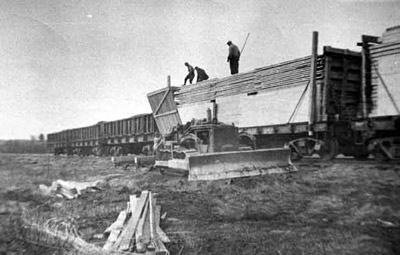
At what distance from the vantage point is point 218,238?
3.05m

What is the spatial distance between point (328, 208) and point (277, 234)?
3.68 ft

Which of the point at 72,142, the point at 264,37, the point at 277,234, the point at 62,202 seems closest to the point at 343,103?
the point at 264,37

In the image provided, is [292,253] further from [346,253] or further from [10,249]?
[10,249]

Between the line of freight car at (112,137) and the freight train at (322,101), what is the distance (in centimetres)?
379

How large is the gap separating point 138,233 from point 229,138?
4.35 metres

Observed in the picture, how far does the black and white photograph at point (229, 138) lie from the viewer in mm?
3174

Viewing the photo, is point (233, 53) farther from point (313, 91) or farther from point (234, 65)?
point (313, 91)

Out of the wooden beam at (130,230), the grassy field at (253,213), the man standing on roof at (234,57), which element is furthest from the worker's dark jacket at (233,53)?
the wooden beam at (130,230)

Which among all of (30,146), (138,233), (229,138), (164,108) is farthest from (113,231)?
(30,146)

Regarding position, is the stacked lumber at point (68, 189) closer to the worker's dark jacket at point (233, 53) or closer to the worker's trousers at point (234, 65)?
the worker's dark jacket at point (233, 53)

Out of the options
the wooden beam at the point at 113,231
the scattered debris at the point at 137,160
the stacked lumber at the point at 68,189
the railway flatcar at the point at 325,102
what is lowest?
the wooden beam at the point at 113,231

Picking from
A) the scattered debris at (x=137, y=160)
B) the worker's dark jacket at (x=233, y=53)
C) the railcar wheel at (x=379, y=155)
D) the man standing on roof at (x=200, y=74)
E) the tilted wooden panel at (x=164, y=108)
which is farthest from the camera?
the man standing on roof at (x=200, y=74)

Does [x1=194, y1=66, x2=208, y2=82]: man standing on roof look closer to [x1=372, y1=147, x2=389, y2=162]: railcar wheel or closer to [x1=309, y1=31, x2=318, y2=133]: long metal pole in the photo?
→ [x1=309, y1=31, x2=318, y2=133]: long metal pole

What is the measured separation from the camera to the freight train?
250 inches
